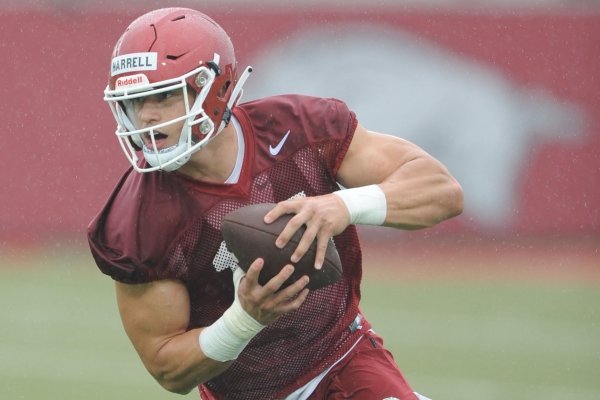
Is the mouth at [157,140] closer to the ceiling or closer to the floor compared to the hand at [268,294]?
closer to the ceiling

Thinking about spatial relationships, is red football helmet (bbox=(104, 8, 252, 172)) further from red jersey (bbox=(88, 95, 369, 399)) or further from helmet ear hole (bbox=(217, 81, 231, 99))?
red jersey (bbox=(88, 95, 369, 399))

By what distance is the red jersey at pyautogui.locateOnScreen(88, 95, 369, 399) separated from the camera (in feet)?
9.21

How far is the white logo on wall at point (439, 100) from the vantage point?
8.09 m

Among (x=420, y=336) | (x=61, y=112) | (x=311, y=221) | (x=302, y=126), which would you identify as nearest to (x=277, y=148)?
(x=302, y=126)

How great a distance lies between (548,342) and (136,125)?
12.2ft

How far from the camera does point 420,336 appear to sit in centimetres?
606

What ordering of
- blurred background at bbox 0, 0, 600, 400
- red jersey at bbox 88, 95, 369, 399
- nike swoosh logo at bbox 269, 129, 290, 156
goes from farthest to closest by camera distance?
blurred background at bbox 0, 0, 600, 400 < nike swoosh logo at bbox 269, 129, 290, 156 < red jersey at bbox 88, 95, 369, 399

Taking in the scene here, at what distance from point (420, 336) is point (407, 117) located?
2.53 m

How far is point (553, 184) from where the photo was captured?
8164 millimetres

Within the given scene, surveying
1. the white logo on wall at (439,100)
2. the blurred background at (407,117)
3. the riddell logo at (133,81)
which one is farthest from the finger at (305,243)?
the white logo on wall at (439,100)

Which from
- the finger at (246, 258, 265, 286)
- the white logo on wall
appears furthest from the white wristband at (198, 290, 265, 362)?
the white logo on wall

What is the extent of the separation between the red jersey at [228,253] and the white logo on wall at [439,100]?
5.12 meters

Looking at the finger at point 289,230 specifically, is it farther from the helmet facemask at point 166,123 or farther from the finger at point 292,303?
the helmet facemask at point 166,123

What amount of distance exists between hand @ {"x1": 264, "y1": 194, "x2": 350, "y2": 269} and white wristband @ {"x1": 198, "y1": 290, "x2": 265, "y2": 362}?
221 mm
